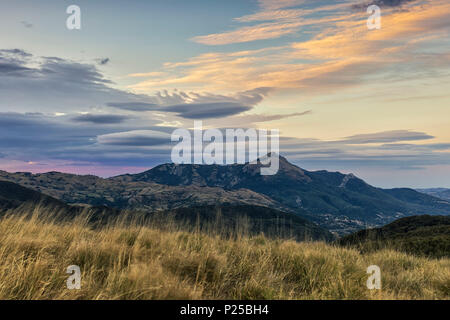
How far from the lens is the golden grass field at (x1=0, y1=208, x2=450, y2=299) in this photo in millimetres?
5848

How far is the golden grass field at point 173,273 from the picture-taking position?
5848 millimetres

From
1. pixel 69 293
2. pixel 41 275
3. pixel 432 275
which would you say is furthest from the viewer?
pixel 432 275

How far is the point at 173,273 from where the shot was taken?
6926mm

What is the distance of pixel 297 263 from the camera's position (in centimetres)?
892

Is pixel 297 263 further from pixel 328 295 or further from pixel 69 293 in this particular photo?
pixel 69 293

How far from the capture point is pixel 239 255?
9.18 metres

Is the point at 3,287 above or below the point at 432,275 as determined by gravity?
above
